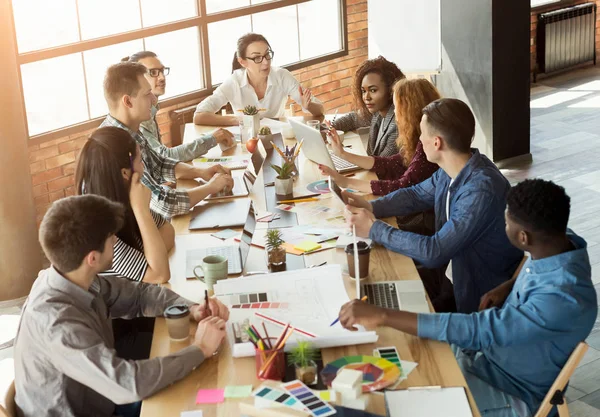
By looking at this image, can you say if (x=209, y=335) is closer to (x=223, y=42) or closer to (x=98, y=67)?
(x=98, y=67)

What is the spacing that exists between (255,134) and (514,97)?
269cm

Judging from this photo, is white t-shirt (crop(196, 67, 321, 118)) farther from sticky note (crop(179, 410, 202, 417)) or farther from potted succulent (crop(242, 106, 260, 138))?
sticky note (crop(179, 410, 202, 417))

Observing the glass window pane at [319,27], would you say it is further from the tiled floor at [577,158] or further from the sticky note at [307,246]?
the sticky note at [307,246]

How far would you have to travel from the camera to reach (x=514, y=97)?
6711 millimetres

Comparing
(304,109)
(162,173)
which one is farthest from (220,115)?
(162,173)

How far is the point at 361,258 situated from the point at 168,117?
3.68 meters

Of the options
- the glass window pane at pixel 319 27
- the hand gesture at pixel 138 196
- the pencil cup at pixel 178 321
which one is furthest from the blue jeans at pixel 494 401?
the glass window pane at pixel 319 27

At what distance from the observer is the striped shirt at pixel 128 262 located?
3.03m

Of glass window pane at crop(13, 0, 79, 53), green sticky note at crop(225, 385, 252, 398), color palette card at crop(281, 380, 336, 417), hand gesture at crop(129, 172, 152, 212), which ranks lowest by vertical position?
green sticky note at crop(225, 385, 252, 398)

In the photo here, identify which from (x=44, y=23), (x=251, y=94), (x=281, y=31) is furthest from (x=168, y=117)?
(x=281, y=31)

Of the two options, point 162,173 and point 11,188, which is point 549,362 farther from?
point 11,188

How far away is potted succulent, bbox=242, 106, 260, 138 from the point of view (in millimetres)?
4938

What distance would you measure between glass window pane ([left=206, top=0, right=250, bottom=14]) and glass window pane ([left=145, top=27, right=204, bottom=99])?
22cm

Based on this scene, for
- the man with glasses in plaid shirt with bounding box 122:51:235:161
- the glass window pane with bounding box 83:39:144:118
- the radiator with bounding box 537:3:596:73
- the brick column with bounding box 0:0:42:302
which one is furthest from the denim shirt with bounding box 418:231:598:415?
the radiator with bounding box 537:3:596:73
